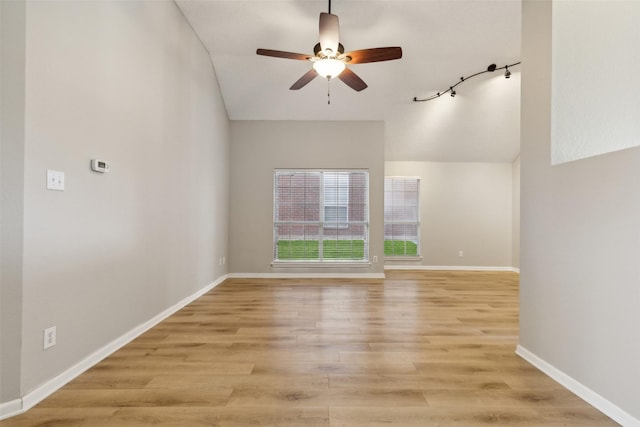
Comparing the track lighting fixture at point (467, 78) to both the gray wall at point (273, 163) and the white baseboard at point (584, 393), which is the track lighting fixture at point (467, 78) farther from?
the white baseboard at point (584, 393)

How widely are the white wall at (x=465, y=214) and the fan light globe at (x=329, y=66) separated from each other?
14.1 ft

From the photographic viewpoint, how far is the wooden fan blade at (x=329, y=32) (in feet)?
8.69

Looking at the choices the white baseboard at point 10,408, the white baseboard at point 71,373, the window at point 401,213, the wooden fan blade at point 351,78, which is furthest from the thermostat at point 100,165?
the window at point 401,213

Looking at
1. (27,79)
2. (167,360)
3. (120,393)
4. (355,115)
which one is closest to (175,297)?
(167,360)

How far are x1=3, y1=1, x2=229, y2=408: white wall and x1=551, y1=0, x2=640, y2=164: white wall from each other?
317 cm

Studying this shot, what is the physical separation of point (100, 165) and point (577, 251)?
3.18 metres

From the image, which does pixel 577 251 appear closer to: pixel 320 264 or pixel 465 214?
pixel 320 264

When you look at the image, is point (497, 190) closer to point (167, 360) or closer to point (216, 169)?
point (216, 169)

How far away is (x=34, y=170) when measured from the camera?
5.54ft

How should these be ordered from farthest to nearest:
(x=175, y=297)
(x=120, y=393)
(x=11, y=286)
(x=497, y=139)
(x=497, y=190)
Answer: (x=497, y=190) → (x=497, y=139) → (x=175, y=297) → (x=120, y=393) → (x=11, y=286)

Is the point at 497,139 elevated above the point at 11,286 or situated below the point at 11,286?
above

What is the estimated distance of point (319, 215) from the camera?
590 cm

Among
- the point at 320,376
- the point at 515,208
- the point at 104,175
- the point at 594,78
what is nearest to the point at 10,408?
the point at 104,175

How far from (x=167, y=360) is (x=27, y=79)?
194 cm
